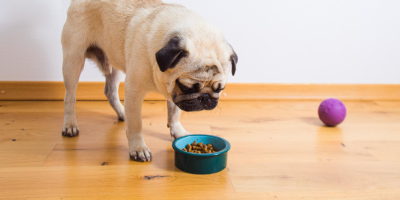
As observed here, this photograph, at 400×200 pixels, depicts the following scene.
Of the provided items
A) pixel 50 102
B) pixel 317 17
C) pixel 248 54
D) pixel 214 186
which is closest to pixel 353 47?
pixel 317 17

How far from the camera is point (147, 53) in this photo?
197 cm

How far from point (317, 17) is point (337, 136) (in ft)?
4.72

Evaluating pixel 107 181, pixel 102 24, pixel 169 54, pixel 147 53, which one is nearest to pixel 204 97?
pixel 169 54

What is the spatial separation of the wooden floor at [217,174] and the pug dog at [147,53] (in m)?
0.21

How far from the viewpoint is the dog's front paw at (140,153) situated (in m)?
2.10

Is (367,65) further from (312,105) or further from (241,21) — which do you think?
(241,21)

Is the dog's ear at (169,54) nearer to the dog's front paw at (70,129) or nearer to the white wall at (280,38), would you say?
the dog's front paw at (70,129)

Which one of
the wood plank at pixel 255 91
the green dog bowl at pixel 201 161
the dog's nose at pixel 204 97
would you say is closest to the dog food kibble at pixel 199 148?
the green dog bowl at pixel 201 161

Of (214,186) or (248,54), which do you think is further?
(248,54)

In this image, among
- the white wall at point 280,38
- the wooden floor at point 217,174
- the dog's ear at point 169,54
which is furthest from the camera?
the white wall at point 280,38

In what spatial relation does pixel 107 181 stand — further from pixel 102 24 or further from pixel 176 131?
pixel 102 24

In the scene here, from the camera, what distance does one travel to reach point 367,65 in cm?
376

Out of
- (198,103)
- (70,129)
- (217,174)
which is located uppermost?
(198,103)

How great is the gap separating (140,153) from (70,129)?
70cm
